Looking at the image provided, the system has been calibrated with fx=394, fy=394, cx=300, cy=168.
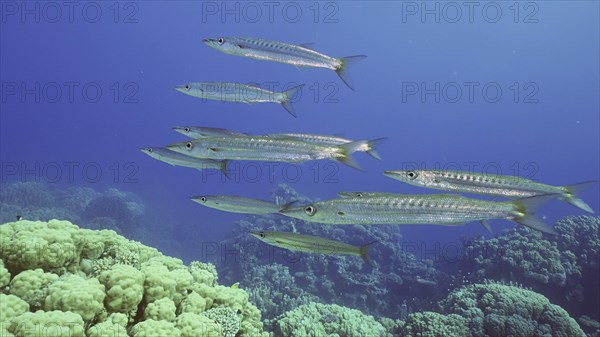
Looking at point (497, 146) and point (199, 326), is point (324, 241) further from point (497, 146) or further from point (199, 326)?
point (497, 146)

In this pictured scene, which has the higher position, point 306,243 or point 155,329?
point 306,243

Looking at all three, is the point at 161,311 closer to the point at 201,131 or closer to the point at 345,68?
the point at 201,131

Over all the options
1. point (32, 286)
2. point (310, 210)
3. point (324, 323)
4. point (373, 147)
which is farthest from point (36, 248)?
point (324, 323)

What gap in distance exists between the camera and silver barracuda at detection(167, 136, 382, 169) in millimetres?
5555

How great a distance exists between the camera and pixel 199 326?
3.72 m

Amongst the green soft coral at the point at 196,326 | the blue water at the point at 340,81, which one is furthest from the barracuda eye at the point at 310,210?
the blue water at the point at 340,81

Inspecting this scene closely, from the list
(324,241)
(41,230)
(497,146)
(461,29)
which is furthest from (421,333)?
(497,146)

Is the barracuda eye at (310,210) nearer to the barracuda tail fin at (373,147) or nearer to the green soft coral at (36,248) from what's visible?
the barracuda tail fin at (373,147)

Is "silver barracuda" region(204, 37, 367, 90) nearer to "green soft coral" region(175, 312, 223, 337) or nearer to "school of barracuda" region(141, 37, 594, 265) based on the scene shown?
"school of barracuda" region(141, 37, 594, 265)

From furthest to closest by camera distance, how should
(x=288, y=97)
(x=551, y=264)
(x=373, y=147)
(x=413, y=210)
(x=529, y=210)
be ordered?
(x=551, y=264) → (x=288, y=97) → (x=373, y=147) → (x=413, y=210) → (x=529, y=210)

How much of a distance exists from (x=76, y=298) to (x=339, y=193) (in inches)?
121

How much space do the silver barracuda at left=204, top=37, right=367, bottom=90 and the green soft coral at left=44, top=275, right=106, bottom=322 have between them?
437 centimetres

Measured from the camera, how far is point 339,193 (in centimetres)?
508

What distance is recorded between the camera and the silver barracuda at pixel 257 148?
5.55 metres
